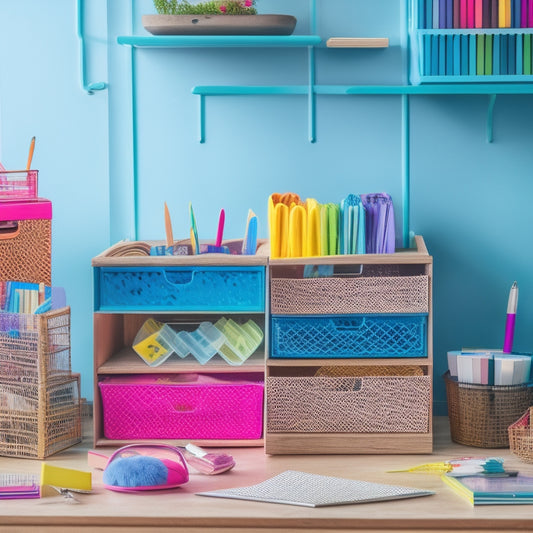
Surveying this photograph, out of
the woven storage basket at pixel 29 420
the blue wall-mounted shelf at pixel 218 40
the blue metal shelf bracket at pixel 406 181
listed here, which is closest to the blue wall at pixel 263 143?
the blue metal shelf bracket at pixel 406 181

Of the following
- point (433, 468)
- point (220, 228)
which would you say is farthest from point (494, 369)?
point (220, 228)

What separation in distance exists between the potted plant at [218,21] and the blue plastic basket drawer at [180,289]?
57cm

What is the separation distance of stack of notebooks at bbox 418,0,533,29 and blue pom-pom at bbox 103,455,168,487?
1154 mm

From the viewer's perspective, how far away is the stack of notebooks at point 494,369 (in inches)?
81.5

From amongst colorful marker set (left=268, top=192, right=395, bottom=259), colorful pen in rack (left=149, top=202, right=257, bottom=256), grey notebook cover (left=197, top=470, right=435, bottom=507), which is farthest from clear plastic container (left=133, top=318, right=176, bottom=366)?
grey notebook cover (left=197, top=470, right=435, bottom=507)

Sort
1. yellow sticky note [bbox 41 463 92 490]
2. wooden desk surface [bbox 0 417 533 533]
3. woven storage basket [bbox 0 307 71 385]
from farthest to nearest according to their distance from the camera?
woven storage basket [bbox 0 307 71 385]
yellow sticky note [bbox 41 463 92 490]
wooden desk surface [bbox 0 417 533 533]

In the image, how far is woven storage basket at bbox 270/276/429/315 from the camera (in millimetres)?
2037

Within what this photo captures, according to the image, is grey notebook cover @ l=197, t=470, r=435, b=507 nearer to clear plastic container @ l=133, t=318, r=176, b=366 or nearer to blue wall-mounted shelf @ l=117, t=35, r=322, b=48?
clear plastic container @ l=133, t=318, r=176, b=366

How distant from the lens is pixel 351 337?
6.75 ft

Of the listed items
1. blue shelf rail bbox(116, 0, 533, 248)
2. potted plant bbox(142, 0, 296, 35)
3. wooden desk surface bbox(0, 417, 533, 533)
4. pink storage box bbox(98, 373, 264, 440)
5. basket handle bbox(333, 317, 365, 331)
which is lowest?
wooden desk surface bbox(0, 417, 533, 533)

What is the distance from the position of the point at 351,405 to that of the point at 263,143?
28.2 inches

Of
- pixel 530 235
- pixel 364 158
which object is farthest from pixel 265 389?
pixel 530 235

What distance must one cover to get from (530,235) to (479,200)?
159 millimetres

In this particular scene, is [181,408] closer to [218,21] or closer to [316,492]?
[316,492]
